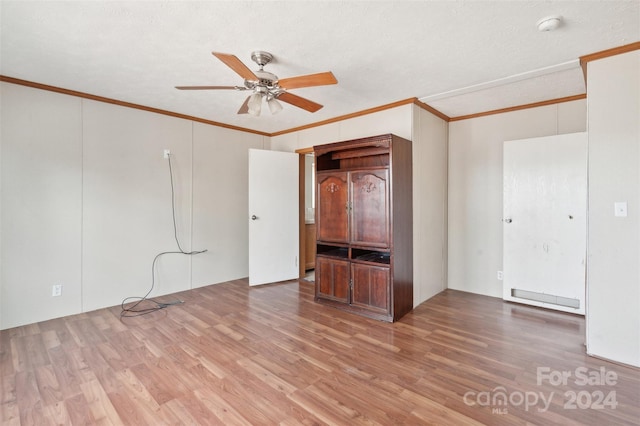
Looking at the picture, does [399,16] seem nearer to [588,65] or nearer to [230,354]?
[588,65]

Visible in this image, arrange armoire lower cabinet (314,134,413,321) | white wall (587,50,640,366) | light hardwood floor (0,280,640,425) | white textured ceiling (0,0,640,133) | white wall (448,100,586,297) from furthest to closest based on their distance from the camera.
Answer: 1. white wall (448,100,586,297)
2. armoire lower cabinet (314,134,413,321)
3. white wall (587,50,640,366)
4. white textured ceiling (0,0,640,133)
5. light hardwood floor (0,280,640,425)

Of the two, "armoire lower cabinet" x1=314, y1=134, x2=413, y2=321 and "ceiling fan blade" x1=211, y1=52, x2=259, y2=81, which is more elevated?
"ceiling fan blade" x1=211, y1=52, x2=259, y2=81

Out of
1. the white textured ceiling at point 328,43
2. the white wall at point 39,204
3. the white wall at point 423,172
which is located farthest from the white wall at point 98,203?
the white wall at point 423,172

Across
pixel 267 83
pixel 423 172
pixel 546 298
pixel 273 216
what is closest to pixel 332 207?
pixel 423 172

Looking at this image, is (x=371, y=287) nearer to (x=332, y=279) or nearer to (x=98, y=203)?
(x=332, y=279)

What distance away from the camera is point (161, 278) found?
4.04m

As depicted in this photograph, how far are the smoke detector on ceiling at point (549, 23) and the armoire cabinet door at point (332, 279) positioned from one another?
2.66 metres

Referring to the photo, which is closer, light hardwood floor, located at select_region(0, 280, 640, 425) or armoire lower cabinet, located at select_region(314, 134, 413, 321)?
light hardwood floor, located at select_region(0, 280, 640, 425)

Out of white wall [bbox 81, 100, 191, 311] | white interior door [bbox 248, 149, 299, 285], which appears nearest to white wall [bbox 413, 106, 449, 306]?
white interior door [bbox 248, 149, 299, 285]

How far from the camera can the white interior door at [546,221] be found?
10.7 feet

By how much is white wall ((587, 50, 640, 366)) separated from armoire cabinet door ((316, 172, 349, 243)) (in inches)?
86.9

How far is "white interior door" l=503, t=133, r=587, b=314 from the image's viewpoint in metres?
3.27

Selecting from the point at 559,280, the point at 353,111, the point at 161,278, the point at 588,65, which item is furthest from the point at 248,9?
the point at 559,280

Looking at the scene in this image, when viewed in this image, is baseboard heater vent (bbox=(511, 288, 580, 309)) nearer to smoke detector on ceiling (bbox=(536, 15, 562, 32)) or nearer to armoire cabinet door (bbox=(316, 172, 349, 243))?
armoire cabinet door (bbox=(316, 172, 349, 243))
